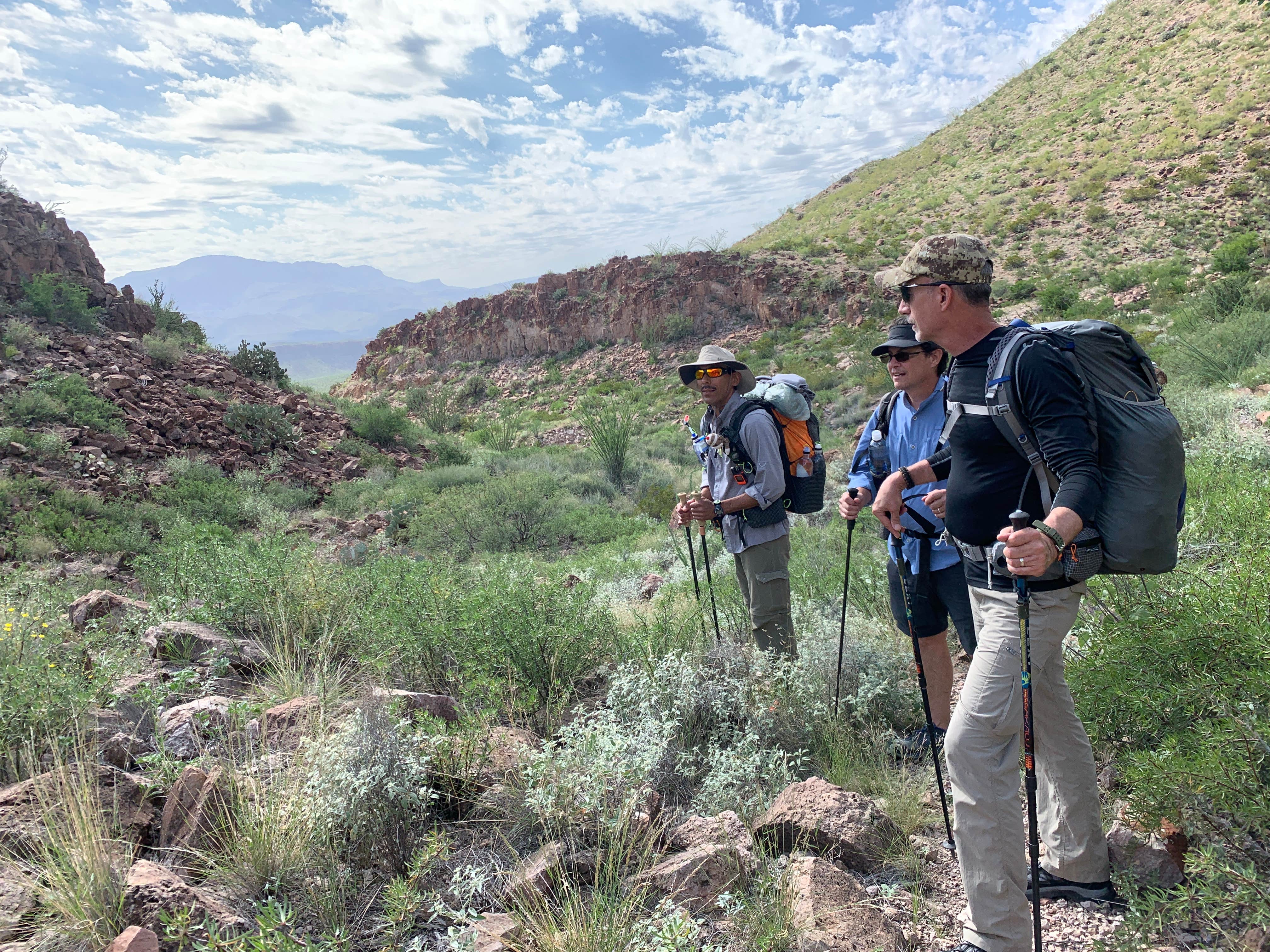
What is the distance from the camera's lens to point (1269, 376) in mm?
7883

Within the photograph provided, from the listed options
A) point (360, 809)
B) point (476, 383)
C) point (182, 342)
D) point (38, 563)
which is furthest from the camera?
point (476, 383)

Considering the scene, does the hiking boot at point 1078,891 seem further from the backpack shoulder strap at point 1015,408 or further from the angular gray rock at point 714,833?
the backpack shoulder strap at point 1015,408

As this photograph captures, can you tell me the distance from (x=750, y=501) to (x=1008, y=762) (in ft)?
5.53

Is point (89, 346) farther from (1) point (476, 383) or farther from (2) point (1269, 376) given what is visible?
(1) point (476, 383)

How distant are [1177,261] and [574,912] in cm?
2371

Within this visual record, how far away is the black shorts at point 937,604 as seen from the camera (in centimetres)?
285

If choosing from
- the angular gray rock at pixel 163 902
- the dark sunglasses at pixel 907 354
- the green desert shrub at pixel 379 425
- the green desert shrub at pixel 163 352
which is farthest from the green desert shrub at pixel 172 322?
the dark sunglasses at pixel 907 354

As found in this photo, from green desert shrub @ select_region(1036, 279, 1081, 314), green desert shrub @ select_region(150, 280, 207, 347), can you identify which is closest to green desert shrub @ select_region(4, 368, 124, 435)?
green desert shrub @ select_region(150, 280, 207, 347)

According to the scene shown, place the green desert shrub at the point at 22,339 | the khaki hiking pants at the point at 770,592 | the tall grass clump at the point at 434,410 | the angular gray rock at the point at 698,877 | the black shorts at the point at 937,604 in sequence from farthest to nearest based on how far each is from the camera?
the tall grass clump at the point at 434,410 → the green desert shrub at the point at 22,339 → the khaki hiking pants at the point at 770,592 → the black shorts at the point at 937,604 → the angular gray rock at the point at 698,877

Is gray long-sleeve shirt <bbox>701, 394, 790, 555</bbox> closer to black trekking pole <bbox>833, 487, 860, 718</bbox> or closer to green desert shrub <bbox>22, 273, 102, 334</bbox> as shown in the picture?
black trekking pole <bbox>833, 487, 860, 718</bbox>

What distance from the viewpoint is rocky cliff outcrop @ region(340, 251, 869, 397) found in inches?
1182

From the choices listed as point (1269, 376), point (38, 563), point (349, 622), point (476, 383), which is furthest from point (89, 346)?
point (476, 383)

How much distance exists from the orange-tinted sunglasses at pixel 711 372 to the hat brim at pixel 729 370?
0.01 meters

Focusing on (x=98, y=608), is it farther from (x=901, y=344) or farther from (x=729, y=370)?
(x=901, y=344)
